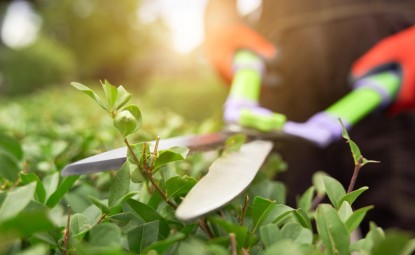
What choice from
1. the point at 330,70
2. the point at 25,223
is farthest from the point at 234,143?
the point at 330,70

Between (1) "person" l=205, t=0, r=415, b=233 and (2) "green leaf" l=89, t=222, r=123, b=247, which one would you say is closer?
(2) "green leaf" l=89, t=222, r=123, b=247

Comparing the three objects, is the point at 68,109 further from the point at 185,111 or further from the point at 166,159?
the point at 185,111

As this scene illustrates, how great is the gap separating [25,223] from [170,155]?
0.91 feet

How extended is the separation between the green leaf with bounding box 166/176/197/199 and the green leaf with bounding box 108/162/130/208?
65 millimetres

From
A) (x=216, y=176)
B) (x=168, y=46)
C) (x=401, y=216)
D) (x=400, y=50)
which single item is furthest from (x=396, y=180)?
(x=168, y=46)

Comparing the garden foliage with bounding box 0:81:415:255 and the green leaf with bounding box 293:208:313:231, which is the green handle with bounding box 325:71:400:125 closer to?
the garden foliage with bounding box 0:81:415:255

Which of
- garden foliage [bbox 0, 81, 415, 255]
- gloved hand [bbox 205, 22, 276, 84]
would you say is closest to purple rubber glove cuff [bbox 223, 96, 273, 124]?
gloved hand [bbox 205, 22, 276, 84]

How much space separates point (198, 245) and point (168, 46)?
101ft

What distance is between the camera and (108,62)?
27.1 metres

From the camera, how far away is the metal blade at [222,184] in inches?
24.1

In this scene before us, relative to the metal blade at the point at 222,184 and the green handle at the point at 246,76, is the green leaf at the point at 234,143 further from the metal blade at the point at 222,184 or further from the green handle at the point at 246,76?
the green handle at the point at 246,76

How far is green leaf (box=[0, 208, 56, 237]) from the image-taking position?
1.47 feet

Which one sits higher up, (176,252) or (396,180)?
(176,252)

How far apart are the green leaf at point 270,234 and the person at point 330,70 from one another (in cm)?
114
